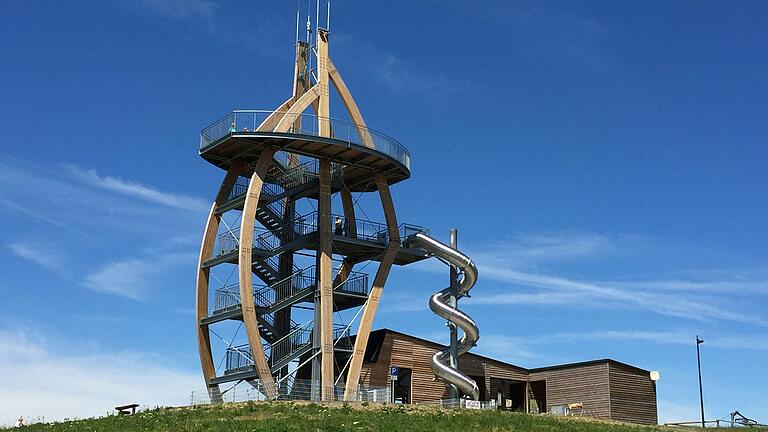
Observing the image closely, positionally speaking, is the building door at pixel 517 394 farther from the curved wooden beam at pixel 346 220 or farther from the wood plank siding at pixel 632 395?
the curved wooden beam at pixel 346 220

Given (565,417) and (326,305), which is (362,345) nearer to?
(326,305)

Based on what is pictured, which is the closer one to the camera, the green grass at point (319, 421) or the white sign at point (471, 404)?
the green grass at point (319, 421)

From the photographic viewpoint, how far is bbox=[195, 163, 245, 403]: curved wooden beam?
5259cm

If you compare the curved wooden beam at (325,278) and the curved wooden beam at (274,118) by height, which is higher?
the curved wooden beam at (274,118)

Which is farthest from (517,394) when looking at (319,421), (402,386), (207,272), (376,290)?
(319,421)

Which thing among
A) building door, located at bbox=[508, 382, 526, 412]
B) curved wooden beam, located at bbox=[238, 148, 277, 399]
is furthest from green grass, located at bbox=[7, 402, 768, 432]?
building door, located at bbox=[508, 382, 526, 412]

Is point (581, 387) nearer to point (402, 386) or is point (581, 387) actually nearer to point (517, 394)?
point (517, 394)

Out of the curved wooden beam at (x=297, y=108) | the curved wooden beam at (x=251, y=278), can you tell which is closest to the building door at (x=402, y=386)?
the curved wooden beam at (x=251, y=278)

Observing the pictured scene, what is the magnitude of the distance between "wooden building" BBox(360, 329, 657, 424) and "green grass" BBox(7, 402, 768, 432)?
1071 cm

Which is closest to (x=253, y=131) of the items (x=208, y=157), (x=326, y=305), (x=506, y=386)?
(x=208, y=157)

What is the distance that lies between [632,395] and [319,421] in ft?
85.2

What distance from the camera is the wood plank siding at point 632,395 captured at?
55.7 meters

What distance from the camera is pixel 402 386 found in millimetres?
54938

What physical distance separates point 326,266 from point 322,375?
532 centimetres
